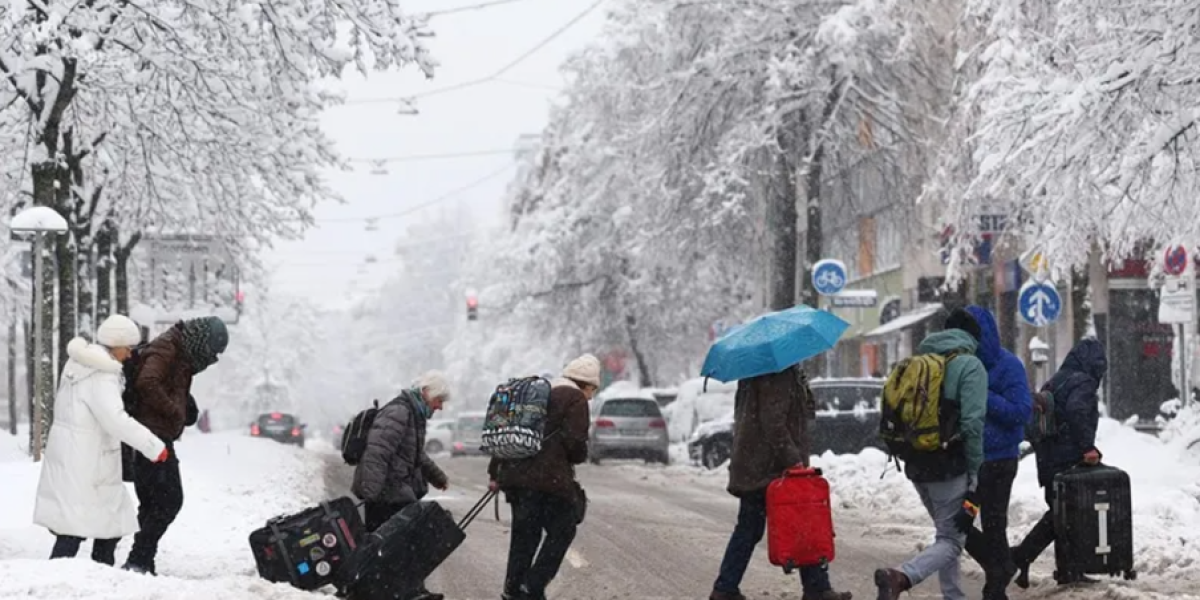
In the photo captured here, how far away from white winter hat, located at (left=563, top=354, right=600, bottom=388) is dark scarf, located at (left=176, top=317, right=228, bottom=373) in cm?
229

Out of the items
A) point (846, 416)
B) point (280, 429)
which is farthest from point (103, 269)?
point (280, 429)

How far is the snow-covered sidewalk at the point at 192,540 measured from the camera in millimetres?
9664

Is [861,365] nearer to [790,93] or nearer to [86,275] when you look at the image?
[790,93]

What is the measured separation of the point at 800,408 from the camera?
10.6 meters

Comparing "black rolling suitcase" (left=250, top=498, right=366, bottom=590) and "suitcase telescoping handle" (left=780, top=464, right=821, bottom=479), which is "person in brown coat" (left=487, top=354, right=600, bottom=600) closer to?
"black rolling suitcase" (left=250, top=498, right=366, bottom=590)

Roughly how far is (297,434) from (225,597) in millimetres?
55396

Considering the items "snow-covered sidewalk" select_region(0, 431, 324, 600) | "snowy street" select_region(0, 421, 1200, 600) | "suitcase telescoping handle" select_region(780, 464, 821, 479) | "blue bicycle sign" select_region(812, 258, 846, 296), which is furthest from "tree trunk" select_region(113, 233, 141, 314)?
"suitcase telescoping handle" select_region(780, 464, 821, 479)

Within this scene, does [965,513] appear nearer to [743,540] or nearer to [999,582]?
[999,582]

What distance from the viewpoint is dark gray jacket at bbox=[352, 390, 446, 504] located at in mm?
11070

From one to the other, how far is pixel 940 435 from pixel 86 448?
5.06m

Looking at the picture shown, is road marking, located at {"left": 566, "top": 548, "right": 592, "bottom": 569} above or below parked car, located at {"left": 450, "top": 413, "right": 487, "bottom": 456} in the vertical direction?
above

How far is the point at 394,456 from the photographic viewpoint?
1120 centimetres

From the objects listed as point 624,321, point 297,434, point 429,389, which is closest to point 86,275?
point 429,389

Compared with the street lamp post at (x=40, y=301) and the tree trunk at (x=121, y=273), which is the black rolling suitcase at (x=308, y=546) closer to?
the street lamp post at (x=40, y=301)
